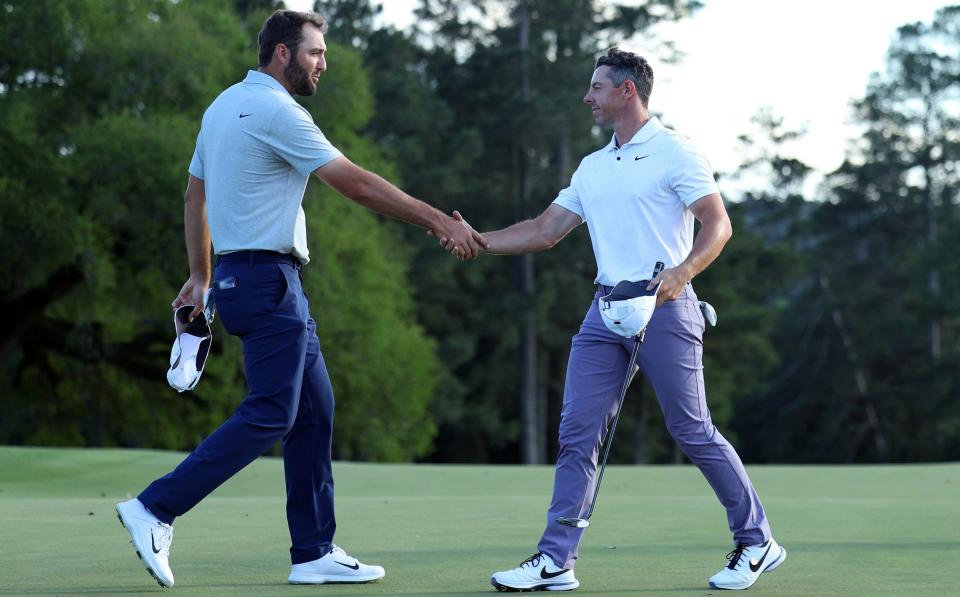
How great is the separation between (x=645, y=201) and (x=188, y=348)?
176 cm

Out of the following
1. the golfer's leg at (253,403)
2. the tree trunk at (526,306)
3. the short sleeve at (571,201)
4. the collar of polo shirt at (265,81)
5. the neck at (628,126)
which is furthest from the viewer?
the tree trunk at (526,306)

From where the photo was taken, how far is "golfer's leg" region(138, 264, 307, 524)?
210 inches

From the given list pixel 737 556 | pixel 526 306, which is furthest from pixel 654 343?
pixel 526 306

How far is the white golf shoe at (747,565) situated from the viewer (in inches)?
217

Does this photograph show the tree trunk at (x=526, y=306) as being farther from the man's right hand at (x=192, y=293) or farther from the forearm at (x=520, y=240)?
the man's right hand at (x=192, y=293)

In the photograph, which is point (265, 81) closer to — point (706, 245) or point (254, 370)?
point (254, 370)

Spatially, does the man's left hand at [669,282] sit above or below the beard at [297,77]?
below

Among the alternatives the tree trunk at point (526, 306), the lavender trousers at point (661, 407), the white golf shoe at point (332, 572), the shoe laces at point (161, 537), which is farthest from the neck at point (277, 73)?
the tree trunk at point (526, 306)

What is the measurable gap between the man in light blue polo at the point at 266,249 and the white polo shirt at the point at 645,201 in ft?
2.19

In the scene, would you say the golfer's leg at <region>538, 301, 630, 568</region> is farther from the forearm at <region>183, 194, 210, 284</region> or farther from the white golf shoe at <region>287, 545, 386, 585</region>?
the forearm at <region>183, 194, 210, 284</region>

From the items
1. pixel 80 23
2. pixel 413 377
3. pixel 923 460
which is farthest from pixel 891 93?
pixel 80 23

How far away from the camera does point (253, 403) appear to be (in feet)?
17.8

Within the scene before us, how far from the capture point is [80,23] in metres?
26.6

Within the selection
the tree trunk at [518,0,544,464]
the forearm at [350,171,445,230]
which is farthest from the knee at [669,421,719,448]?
the tree trunk at [518,0,544,464]
